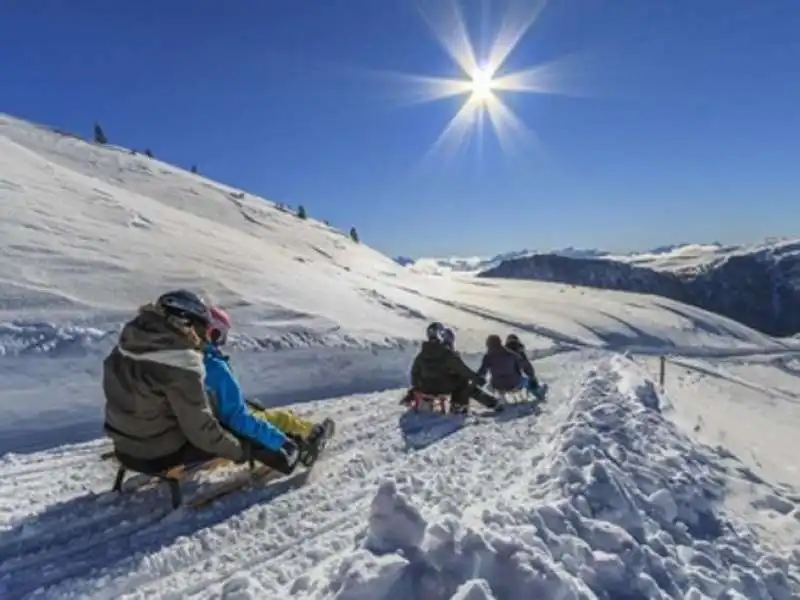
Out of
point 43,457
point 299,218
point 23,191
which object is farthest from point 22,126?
point 43,457

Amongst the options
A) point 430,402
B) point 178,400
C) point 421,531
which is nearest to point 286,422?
point 178,400

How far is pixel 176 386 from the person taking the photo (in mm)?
4898

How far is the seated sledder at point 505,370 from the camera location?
441 inches

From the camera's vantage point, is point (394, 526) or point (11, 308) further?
point (11, 308)

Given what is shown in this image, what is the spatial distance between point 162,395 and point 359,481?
210cm

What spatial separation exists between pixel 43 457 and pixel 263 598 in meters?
4.98

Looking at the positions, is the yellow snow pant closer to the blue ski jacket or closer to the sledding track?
the sledding track

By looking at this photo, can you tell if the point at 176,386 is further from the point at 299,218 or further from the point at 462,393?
the point at 299,218

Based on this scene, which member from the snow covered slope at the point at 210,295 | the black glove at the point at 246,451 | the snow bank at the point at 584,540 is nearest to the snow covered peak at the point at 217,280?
the snow covered slope at the point at 210,295

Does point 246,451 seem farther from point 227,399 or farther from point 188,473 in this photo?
point 188,473

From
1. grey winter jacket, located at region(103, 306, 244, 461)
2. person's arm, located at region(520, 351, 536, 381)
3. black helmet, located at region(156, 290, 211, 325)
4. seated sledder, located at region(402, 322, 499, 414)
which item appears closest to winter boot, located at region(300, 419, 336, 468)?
grey winter jacket, located at region(103, 306, 244, 461)

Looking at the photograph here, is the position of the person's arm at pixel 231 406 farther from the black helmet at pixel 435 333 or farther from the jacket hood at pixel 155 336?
the black helmet at pixel 435 333

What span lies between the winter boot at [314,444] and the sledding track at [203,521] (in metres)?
0.16

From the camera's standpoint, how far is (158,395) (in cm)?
497
